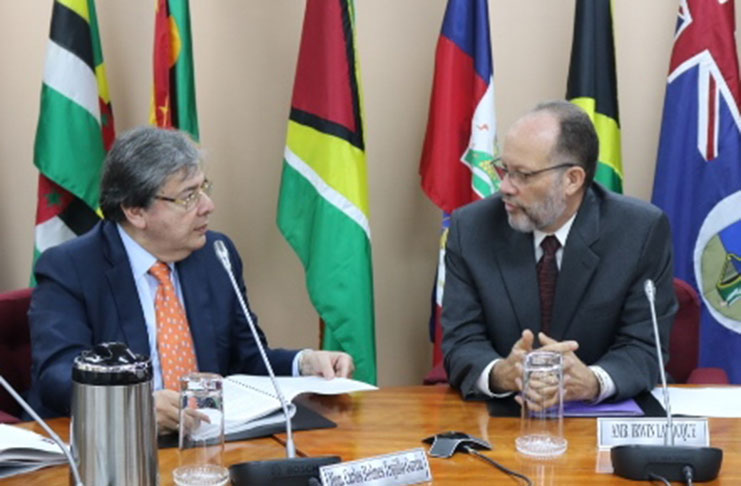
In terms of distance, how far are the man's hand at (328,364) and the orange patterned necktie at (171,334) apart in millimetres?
285

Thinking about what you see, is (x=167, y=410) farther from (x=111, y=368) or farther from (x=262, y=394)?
(x=111, y=368)

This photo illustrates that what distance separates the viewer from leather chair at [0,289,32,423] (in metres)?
2.69

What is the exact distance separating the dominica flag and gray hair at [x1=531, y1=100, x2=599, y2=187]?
1.56 metres

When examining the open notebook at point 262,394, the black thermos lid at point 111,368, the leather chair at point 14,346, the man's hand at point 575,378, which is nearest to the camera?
the black thermos lid at point 111,368

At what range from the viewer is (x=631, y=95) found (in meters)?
3.76

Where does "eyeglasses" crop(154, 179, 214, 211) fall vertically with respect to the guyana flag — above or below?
below

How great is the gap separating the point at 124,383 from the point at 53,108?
2.04 m

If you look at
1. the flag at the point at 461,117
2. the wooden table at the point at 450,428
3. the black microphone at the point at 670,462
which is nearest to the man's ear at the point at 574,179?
the wooden table at the point at 450,428

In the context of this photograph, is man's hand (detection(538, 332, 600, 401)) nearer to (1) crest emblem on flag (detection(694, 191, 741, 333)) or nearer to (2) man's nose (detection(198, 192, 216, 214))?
(2) man's nose (detection(198, 192, 216, 214))

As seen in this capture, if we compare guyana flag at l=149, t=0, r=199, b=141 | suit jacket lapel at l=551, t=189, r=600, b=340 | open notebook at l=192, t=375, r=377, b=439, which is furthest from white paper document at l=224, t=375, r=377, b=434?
guyana flag at l=149, t=0, r=199, b=141

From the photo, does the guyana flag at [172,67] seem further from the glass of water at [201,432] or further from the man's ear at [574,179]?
the glass of water at [201,432]

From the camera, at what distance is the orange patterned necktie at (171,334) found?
2.53 m

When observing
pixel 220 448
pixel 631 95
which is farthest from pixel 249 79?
pixel 220 448

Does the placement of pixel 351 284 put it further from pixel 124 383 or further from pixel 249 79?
pixel 124 383
